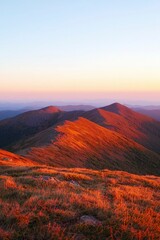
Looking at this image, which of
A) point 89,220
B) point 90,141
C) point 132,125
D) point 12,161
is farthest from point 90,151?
point 132,125

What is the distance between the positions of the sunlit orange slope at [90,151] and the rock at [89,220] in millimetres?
41748

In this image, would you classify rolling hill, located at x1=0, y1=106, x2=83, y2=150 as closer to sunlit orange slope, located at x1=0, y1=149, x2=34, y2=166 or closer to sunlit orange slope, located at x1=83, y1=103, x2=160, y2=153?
sunlit orange slope, located at x1=83, y1=103, x2=160, y2=153

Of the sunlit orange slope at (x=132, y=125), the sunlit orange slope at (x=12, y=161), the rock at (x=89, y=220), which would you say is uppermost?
the rock at (x=89, y=220)

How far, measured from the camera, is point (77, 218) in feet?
30.0

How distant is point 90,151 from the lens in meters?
74.6

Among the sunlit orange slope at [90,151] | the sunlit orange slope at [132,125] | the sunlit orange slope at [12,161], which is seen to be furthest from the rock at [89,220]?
the sunlit orange slope at [132,125]

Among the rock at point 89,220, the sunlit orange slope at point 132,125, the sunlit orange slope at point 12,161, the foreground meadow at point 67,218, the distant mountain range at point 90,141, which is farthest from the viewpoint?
the sunlit orange slope at point 132,125

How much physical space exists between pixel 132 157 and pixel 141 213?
80.0 metres

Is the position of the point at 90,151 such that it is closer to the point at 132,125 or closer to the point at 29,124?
the point at 132,125

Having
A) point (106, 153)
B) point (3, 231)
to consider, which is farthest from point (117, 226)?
point (106, 153)

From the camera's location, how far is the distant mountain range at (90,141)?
6178cm

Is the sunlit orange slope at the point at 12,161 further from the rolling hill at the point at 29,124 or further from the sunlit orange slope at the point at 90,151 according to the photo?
the rolling hill at the point at 29,124

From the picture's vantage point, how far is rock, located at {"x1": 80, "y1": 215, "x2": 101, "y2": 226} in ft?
28.9

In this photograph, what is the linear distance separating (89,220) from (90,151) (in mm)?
65782
